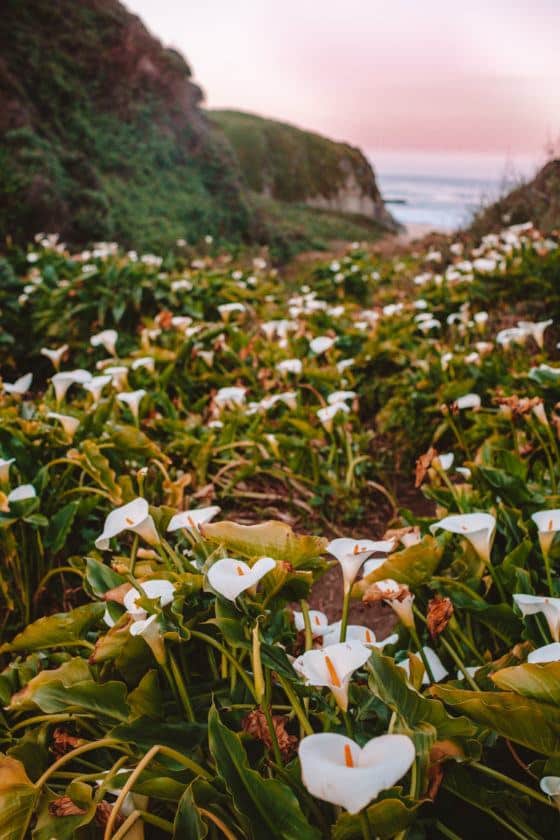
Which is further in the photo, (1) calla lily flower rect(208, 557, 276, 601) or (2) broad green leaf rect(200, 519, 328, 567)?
(2) broad green leaf rect(200, 519, 328, 567)

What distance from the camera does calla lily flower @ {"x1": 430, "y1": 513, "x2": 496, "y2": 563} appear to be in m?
1.28

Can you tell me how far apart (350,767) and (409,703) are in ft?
0.87

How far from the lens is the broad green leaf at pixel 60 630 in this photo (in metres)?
1.29

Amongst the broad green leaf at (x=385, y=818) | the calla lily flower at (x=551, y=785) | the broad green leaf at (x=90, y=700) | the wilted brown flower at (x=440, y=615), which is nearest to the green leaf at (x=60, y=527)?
the broad green leaf at (x=90, y=700)

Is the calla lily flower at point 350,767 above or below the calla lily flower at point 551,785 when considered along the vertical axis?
above

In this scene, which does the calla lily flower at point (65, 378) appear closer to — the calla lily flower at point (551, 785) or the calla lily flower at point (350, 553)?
the calla lily flower at point (350, 553)

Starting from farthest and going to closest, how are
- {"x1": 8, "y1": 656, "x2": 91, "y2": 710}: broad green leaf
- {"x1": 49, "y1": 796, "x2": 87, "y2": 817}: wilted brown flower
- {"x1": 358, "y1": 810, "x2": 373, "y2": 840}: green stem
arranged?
{"x1": 8, "y1": 656, "x2": 91, "y2": 710}: broad green leaf < {"x1": 49, "y1": 796, "x2": 87, "y2": 817}: wilted brown flower < {"x1": 358, "y1": 810, "x2": 373, "y2": 840}: green stem

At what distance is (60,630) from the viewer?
1.30 meters

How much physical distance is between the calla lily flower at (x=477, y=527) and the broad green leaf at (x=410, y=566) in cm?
6

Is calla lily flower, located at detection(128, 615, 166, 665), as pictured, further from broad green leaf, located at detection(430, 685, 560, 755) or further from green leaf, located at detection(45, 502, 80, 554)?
green leaf, located at detection(45, 502, 80, 554)

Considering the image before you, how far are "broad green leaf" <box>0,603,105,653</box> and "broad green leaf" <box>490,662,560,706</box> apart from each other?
2.79 ft

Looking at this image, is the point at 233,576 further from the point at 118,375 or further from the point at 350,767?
the point at 118,375

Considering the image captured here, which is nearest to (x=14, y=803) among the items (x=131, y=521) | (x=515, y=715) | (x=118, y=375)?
(x=131, y=521)

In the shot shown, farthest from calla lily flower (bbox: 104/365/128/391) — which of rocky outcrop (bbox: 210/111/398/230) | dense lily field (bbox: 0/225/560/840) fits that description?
rocky outcrop (bbox: 210/111/398/230)
